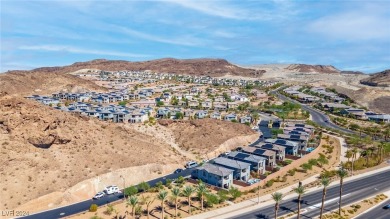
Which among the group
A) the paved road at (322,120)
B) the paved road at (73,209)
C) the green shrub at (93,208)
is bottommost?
the paved road at (73,209)

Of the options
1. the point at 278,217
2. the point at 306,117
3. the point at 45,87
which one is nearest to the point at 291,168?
the point at 278,217

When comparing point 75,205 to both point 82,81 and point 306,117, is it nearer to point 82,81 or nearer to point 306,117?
point 306,117

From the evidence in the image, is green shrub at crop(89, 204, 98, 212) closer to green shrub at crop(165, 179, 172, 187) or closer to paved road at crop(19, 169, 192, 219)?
paved road at crop(19, 169, 192, 219)

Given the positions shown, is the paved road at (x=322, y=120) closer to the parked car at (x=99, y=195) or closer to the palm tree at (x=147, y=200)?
the palm tree at (x=147, y=200)

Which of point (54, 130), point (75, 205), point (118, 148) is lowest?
point (75, 205)

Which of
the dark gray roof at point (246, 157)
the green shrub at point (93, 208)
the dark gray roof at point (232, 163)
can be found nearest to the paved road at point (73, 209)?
the green shrub at point (93, 208)

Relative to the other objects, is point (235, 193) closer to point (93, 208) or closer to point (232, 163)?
point (232, 163)

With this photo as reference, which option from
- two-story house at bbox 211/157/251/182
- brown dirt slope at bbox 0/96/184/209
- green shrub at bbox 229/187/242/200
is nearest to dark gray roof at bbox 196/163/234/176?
two-story house at bbox 211/157/251/182
